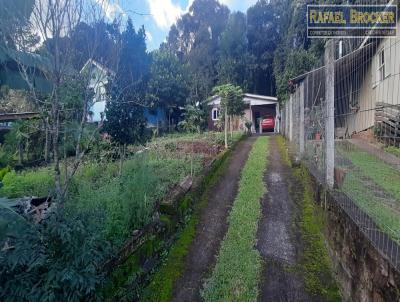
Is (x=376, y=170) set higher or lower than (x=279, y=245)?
higher

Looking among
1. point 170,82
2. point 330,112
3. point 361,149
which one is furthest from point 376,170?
point 170,82

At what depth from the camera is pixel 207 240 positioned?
455cm

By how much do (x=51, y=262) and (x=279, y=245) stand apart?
3.13m

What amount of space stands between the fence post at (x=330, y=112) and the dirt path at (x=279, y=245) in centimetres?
114

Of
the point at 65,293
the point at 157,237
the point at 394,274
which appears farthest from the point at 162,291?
the point at 394,274

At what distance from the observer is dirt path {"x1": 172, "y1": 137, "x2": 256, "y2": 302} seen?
3.49 meters

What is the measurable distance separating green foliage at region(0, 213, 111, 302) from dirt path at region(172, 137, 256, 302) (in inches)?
47.2

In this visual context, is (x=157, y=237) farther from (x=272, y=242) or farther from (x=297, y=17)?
(x=297, y=17)

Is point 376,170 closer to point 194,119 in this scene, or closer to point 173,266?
point 173,266

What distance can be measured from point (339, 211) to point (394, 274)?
1.50 metres

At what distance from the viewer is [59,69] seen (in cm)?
318

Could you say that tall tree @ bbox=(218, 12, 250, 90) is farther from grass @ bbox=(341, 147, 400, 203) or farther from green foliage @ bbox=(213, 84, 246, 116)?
grass @ bbox=(341, 147, 400, 203)

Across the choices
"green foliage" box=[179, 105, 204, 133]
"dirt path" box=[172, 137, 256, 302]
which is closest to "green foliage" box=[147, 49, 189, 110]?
"green foliage" box=[179, 105, 204, 133]

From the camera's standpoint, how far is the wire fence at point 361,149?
2.95 m
